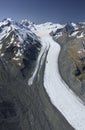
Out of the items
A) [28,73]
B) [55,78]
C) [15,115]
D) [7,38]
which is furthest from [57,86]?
[7,38]

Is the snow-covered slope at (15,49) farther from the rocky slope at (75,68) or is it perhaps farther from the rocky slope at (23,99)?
the rocky slope at (75,68)

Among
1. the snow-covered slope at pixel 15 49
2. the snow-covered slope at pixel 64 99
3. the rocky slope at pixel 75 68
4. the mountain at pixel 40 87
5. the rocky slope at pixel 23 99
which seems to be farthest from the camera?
the snow-covered slope at pixel 15 49

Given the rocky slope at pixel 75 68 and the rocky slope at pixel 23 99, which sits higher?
the rocky slope at pixel 23 99

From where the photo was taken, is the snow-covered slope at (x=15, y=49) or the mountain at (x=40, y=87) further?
the snow-covered slope at (x=15, y=49)

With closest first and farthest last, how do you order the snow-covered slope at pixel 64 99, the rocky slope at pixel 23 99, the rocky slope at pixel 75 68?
the rocky slope at pixel 23 99, the snow-covered slope at pixel 64 99, the rocky slope at pixel 75 68

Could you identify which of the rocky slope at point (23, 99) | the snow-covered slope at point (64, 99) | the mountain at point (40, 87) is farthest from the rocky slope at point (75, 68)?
the rocky slope at point (23, 99)

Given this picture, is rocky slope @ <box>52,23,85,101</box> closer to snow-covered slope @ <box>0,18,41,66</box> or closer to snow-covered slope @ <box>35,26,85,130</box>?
snow-covered slope @ <box>35,26,85,130</box>

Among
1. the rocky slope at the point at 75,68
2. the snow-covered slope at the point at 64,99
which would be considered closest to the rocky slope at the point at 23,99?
the snow-covered slope at the point at 64,99

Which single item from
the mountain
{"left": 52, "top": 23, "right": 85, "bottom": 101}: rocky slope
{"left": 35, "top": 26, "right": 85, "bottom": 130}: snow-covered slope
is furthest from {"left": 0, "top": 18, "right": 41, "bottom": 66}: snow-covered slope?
{"left": 52, "top": 23, "right": 85, "bottom": 101}: rocky slope

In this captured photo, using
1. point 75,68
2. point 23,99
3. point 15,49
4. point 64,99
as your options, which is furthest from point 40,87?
point 15,49
